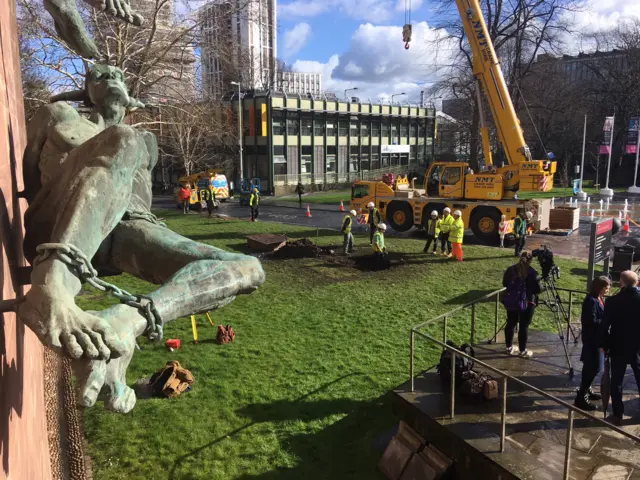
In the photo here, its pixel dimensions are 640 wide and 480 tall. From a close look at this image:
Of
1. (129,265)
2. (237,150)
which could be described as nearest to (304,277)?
(129,265)

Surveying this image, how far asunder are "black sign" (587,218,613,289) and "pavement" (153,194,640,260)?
196 inches

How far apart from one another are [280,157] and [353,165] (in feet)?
34.7

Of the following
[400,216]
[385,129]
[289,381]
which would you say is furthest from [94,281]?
[385,129]

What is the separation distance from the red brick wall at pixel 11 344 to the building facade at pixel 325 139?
40857 mm

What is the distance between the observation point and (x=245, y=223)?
24562 mm

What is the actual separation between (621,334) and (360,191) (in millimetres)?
17982

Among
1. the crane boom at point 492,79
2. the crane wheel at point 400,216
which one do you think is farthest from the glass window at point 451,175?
the crane boom at point 492,79

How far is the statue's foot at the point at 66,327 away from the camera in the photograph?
5.37 feet

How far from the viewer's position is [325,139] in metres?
49.4

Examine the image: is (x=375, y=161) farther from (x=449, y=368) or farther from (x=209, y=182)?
(x=449, y=368)

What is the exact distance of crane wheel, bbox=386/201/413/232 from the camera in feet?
70.3

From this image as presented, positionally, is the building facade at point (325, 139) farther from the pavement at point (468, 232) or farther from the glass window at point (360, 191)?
the glass window at point (360, 191)

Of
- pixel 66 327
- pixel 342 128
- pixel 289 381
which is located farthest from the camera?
pixel 342 128

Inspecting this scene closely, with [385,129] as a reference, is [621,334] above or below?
below
